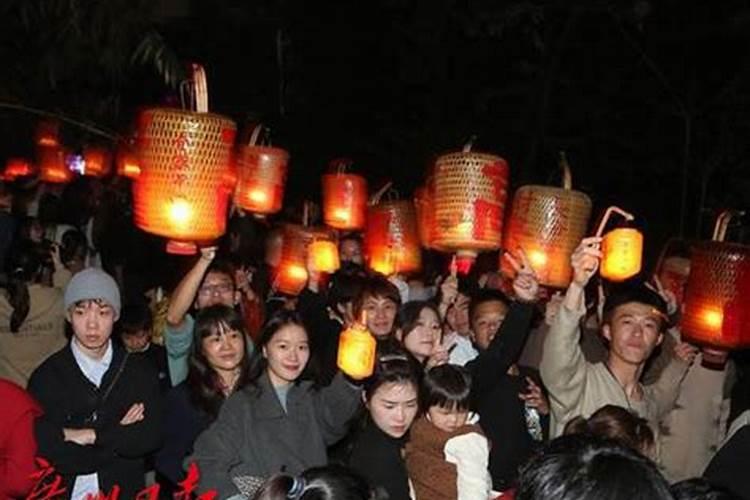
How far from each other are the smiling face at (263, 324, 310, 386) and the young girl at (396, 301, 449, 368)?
111 cm

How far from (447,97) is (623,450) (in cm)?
1198

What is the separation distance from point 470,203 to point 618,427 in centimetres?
150

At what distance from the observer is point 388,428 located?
466 cm

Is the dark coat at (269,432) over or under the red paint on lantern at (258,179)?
under

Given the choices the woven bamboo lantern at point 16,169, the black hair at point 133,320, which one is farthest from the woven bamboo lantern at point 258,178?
the woven bamboo lantern at point 16,169

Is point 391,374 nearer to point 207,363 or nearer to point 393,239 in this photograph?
point 207,363

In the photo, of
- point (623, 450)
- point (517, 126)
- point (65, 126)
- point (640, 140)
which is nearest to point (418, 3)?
point (517, 126)

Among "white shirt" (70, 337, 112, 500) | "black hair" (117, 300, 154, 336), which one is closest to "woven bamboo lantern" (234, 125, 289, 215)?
"black hair" (117, 300, 154, 336)

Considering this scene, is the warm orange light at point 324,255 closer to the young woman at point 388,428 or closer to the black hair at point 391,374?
the black hair at point 391,374

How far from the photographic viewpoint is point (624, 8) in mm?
12383

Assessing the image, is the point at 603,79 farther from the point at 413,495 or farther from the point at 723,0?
the point at 413,495

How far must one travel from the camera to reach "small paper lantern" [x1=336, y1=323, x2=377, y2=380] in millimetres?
4516

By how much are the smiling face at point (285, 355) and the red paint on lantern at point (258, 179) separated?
93.9 inches

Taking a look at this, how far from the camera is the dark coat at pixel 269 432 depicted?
426 cm
